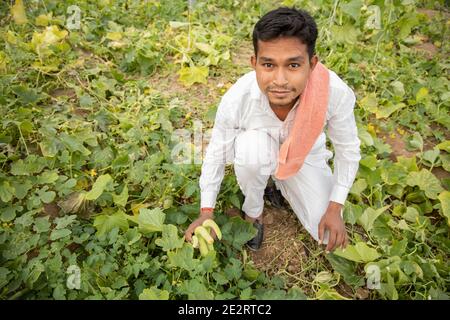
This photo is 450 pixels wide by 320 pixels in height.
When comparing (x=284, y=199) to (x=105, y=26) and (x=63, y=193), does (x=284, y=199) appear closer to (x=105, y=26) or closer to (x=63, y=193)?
(x=63, y=193)

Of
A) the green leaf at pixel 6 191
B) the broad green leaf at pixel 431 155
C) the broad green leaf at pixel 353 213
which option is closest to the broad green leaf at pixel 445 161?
the broad green leaf at pixel 431 155

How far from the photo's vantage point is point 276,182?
6.79 ft

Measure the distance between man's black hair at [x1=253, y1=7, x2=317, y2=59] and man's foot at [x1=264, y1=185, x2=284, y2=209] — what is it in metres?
0.94

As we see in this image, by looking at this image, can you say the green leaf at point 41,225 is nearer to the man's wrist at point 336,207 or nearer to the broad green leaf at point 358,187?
the man's wrist at point 336,207

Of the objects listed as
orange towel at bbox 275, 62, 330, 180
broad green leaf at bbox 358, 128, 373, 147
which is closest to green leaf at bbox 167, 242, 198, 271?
orange towel at bbox 275, 62, 330, 180

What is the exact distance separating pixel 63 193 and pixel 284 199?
4.05 ft

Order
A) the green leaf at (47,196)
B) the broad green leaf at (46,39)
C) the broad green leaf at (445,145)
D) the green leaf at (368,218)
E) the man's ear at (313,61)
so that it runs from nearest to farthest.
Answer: the man's ear at (313,61) → the green leaf at (47,196) → the green leaf at (368,218) → the broad green leaf at (445,145) → the broad green leaf at (46,39)

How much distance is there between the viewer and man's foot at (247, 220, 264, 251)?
1.98 meters

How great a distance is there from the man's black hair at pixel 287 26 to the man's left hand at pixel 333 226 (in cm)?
79

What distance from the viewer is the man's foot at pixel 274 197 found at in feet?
7.20

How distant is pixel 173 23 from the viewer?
3.17 metres

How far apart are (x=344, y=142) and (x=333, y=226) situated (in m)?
0.42

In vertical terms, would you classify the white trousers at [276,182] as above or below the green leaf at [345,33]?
below
